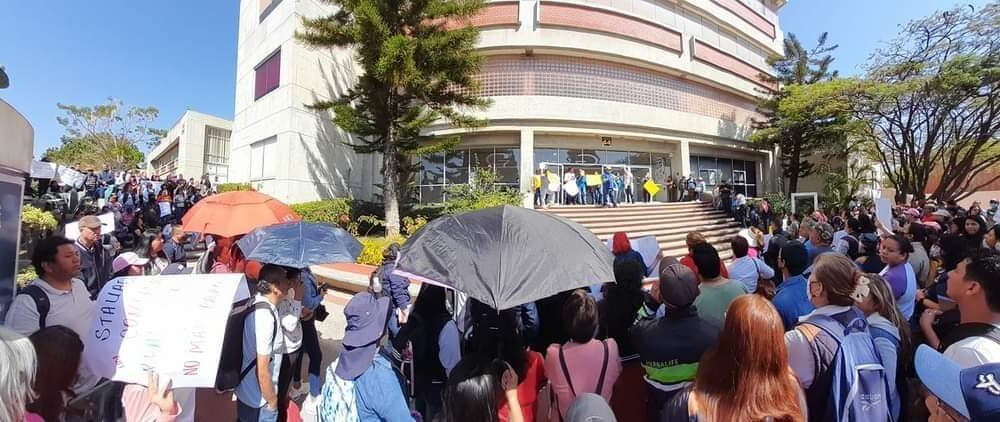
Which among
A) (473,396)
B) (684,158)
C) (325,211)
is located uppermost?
(684,158)

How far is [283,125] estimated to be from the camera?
14.8 m

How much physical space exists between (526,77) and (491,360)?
1589 cm

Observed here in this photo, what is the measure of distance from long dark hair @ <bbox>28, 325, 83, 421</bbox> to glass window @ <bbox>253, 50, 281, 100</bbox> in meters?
16.1

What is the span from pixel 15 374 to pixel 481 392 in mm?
1550

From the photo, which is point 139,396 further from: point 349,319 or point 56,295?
point 56,295

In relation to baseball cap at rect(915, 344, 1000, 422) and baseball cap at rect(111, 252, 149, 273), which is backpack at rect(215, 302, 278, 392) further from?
baseball cap at rect(915, 344, 1000, 422)

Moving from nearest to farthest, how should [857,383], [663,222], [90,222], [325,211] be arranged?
1. [857,383]
2. [90,222]
3. [325,211]
4. [663,222]

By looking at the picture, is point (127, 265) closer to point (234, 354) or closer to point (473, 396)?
point (234, 354)

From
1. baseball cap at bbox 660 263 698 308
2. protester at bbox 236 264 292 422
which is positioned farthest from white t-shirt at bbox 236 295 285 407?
baseball cap at bbox 660 263 698 308

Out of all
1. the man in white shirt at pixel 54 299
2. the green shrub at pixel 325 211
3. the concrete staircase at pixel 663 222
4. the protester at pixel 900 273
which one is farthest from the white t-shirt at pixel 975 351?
the green shrub at pixel 325 211

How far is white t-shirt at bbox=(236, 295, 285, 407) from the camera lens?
226 centimetres

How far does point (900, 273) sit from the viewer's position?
3172 millimetres

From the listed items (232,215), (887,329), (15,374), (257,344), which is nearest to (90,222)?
(232,215)

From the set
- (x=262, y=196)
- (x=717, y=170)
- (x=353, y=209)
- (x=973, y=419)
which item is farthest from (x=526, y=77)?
(x=973, y=419)
